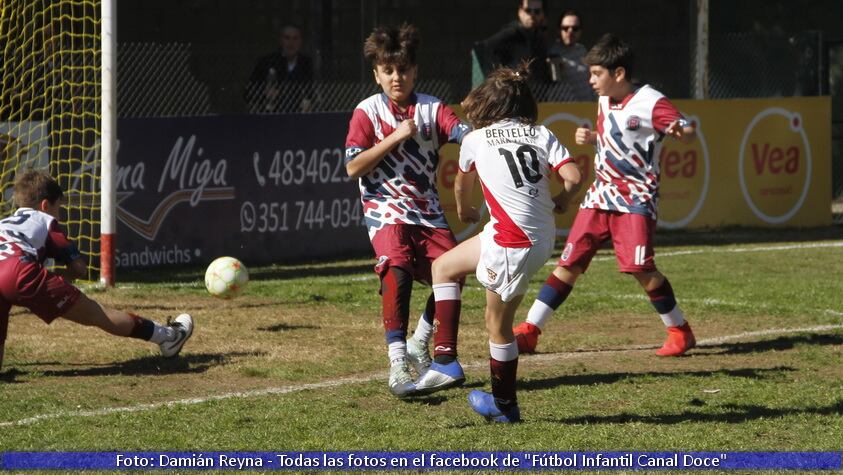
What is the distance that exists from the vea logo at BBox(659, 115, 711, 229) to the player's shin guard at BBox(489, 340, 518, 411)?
9.31 meters

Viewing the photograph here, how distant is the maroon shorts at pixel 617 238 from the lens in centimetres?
873

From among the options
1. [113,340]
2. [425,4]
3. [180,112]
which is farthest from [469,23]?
[113,340]

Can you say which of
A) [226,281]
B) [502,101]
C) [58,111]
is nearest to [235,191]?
[58,111]

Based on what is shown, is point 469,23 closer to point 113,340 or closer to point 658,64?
point 658,64

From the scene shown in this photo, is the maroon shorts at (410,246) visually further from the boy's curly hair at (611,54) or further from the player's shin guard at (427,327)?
the boy's curly hair at (611,54)

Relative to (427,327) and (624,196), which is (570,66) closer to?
(624,196)

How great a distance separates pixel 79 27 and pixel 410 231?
5.88m

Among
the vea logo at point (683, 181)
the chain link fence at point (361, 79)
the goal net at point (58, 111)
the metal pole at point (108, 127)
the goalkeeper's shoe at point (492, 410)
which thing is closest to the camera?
the goalkeeper's shoe at point (492, 410)

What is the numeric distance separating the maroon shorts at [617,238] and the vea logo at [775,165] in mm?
7701

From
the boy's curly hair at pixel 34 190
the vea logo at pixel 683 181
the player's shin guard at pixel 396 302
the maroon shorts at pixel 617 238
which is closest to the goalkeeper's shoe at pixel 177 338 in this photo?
the boy's curly hair at pixel 34 190

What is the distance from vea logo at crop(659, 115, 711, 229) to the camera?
15.7 meters

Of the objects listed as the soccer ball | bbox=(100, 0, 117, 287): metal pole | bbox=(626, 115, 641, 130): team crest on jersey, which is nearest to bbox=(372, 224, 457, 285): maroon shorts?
bbox=(626, 115, 641, 130): team crest on jersey

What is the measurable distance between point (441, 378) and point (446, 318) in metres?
0.34

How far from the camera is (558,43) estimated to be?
15.9 meters
